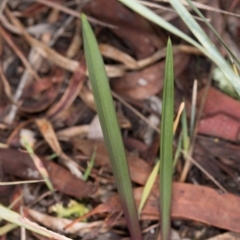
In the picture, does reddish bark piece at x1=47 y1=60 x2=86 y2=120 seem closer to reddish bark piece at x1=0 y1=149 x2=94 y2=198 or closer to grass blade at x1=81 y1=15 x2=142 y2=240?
reddish bark piece at x1=0 y1=149 x2=94 y2=198

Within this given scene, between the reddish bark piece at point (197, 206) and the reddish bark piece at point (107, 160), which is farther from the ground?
Answer: the reddish bark piece at point (107, 160)

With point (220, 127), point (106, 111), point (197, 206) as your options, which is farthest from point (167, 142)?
point (220, 127)

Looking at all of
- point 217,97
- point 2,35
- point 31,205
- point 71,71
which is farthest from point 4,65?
point 217,97

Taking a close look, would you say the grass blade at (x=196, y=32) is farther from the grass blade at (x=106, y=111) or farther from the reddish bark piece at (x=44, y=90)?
the reddish bark piece at (x=44, y=90)

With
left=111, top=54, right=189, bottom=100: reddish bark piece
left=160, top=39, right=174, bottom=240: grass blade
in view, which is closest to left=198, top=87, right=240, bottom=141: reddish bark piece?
left=111, top=54, right=189, bottom=100: reddish bark piece

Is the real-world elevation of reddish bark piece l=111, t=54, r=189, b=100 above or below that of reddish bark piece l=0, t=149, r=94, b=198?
above

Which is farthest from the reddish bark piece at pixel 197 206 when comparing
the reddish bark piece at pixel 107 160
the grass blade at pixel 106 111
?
the grass blade at pixel 106 111
